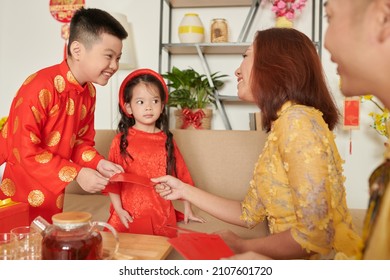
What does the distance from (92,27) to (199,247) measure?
63 centimetres

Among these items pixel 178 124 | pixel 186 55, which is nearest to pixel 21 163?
pixel 178 124

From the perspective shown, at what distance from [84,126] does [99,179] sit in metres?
0.31

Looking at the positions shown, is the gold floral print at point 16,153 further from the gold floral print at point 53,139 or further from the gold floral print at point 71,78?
the gold floral print at point 71,78

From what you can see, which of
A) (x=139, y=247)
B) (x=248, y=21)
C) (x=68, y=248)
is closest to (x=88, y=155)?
(x=139, y=247)

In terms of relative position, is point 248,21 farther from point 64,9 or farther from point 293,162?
point 293,162

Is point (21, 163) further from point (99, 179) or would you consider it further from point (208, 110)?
point (208, 110)

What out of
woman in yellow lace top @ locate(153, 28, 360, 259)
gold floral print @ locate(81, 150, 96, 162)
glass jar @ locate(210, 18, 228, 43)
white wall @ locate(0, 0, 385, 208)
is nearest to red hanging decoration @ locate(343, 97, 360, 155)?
white wall @ locate(0, 0, 385, 208)

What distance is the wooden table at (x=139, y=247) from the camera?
61cm

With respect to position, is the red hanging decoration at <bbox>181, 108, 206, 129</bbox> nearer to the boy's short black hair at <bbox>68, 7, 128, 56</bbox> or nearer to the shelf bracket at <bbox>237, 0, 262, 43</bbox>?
the shelf bracket at <bbox>237, 0, 262, 43</bbox>

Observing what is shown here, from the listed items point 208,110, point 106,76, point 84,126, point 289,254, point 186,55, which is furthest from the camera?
point 186,55

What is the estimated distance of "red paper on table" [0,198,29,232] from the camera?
650 millimetres

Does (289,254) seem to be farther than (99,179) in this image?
No

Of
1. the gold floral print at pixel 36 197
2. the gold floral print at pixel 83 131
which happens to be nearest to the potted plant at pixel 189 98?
→ the gold floral print at pixel 83 131

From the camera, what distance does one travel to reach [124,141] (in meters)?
1.20
